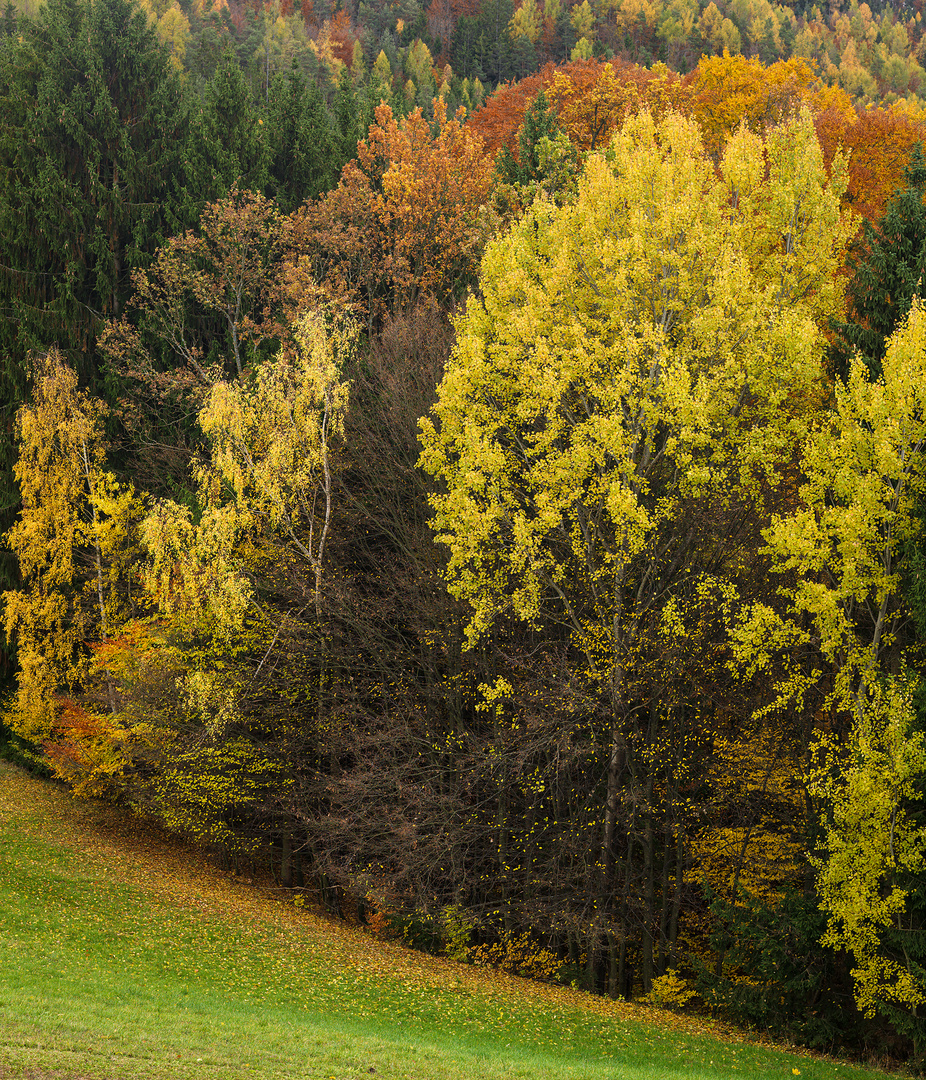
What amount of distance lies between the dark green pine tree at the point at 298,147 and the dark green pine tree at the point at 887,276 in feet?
76.2

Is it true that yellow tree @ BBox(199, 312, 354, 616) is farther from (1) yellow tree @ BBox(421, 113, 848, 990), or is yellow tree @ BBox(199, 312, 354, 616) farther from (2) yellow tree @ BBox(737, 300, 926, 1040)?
(2) yellow tree @ BBox(737, 300, 926, 1040)

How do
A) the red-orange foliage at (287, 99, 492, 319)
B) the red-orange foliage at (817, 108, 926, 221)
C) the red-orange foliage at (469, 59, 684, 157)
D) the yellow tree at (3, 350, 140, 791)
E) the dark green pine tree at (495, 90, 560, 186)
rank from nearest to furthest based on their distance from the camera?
the yellow tree at (3, 350, 140, 791), the red-orange foliage at (817, 108, 926, 221), the red-orange foliage at (287, 99, 492, 319), the dark green pine tree at (495, 90, 560, 186), the red-orange foliage at (469, 59, 684, 157)

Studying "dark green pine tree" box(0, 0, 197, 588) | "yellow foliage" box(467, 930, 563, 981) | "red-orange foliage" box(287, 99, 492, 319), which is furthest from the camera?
"dark green pine tree" box(0, 0, 197, 588)

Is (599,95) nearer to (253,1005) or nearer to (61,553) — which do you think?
(61,553)

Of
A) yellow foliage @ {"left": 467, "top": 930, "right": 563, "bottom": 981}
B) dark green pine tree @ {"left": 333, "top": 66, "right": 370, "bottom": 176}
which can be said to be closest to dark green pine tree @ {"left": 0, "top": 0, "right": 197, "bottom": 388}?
dark green pine tree @ {"left": 333, "top": 66, "right": 370, "bottom": 176}

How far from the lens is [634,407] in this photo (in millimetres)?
21500

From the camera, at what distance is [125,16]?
38.4 m

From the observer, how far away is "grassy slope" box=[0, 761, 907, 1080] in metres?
12.8

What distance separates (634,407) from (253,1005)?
1361cm

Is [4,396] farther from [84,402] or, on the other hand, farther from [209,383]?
[209,383]

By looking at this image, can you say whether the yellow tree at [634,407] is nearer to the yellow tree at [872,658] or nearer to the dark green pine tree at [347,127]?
the yellow tree at [872,658]

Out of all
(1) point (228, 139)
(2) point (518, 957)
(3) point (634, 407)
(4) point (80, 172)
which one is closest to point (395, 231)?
(1) point (228, 139)

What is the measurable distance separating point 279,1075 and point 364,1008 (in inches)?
211

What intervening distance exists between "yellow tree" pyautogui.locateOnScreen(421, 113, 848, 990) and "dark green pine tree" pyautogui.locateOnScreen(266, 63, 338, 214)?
1731cm
